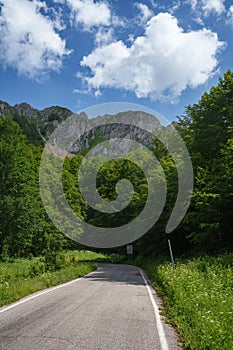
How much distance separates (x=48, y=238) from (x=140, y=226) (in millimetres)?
10114

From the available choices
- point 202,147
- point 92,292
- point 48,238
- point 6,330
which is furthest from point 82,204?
point 6,330

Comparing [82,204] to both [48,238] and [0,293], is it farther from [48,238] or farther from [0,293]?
[0,293]

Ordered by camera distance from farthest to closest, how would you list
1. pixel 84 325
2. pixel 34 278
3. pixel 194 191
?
1. pixel 194 191
2. pixel 34 278
3. pixel 84 325

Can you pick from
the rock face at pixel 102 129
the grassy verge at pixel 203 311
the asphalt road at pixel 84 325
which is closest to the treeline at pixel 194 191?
the grassy verge at pixel 203 311

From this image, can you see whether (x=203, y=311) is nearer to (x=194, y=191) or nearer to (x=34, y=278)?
(x=34, y=278)

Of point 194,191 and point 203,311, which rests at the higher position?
point 194,191

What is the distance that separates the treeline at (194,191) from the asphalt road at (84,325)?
10.9 m

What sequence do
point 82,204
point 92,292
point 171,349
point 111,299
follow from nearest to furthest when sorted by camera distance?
point 171,349
point 111,299
point 92,292
point 82,204

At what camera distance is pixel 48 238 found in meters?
32.2

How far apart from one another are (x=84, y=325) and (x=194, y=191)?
16338mm

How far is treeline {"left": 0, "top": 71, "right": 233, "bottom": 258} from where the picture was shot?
63.8 ft

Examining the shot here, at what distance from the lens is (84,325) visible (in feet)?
21.5

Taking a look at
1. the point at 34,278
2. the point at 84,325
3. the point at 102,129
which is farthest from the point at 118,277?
the point at 102,129

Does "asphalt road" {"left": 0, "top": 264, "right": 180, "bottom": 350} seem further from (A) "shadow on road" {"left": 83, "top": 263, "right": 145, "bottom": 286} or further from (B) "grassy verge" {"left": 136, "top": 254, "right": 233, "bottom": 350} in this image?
(A) "shadow on road" {"left": 83, "top": 263, "right": 145, "bottom": 286}
